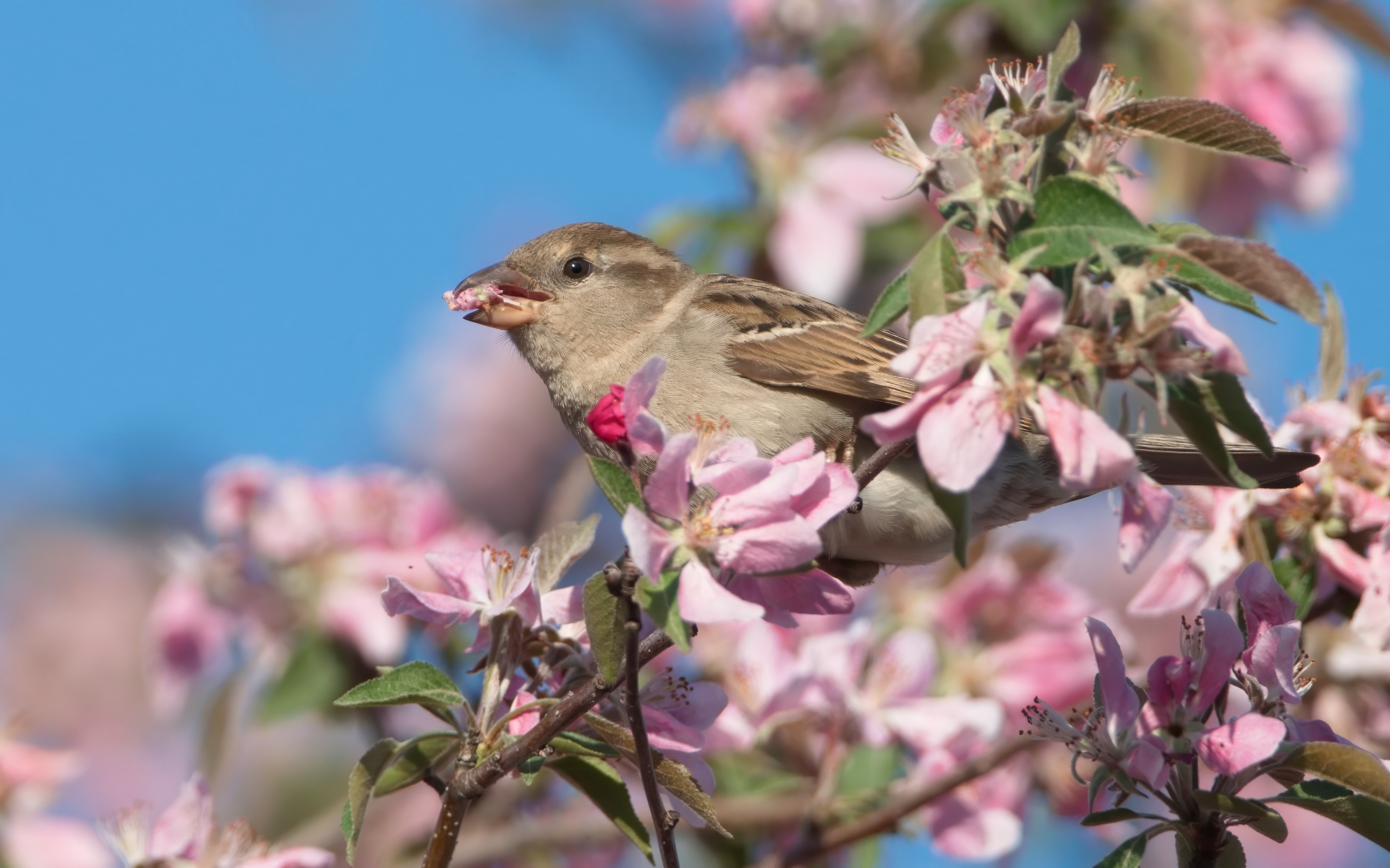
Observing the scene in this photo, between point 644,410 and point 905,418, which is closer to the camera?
point 905,418

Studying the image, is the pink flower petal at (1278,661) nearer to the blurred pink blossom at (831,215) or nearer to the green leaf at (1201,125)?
the green leaf at (1201,125)

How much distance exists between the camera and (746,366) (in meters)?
3.03

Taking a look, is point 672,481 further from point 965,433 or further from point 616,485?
point 965,433

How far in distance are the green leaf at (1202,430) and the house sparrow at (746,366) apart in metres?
0.71

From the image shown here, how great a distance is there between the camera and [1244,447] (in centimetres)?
246

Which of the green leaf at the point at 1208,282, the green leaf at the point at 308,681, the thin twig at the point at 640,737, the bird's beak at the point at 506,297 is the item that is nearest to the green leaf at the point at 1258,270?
the green leaf at the point at 1208,282

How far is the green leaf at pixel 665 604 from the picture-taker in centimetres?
156

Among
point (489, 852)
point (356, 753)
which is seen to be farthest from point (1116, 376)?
point (356, 753)

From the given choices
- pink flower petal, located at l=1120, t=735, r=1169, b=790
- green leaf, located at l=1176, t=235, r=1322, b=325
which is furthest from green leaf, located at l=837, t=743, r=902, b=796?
green leaf, located at l=1176, t=235, r=1322, b=325

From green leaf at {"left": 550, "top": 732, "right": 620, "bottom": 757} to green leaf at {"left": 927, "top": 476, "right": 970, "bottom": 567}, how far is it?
1.78 ft

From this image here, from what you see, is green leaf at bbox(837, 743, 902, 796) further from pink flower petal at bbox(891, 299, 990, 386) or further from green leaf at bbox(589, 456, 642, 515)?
pink flower petal at bbox(891, 299, 990, 386)

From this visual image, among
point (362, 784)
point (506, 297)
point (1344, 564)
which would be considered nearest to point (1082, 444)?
point (362, 784)

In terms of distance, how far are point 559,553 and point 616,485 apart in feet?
1.02

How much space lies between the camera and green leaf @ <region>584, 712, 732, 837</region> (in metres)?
1.79
